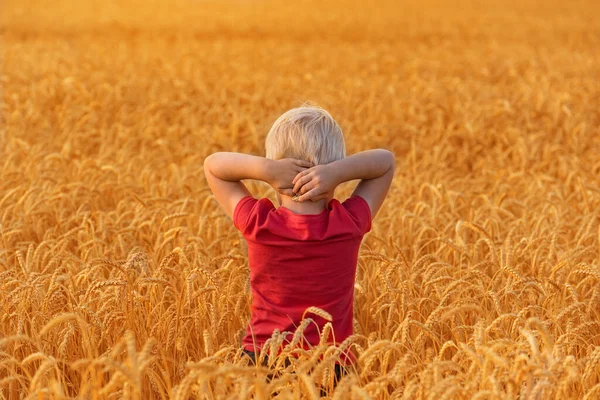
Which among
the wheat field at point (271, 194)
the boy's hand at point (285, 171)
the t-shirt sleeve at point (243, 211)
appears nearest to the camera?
the wheat field at point (271, 194)

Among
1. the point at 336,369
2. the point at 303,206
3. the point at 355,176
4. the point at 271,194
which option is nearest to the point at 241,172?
A: the point at 303,206

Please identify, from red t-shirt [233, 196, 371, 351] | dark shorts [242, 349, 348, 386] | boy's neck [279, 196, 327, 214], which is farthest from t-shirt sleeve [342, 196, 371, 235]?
dark shorts [242, 349, 348, 386]

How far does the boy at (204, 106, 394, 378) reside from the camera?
2268 mm

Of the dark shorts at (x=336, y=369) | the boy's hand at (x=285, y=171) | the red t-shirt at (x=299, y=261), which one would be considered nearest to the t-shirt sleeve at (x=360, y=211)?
the red t-shirt at (x=299, y=261)

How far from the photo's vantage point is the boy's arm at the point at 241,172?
2266 mm

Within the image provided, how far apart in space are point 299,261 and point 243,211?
23 centimetres

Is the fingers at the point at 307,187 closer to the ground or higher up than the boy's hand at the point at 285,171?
closer to the ground

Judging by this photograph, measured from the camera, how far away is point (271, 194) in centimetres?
461

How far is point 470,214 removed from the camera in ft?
13.1

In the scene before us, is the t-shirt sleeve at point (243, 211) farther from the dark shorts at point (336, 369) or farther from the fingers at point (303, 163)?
the dark shorts at point (336, 369)

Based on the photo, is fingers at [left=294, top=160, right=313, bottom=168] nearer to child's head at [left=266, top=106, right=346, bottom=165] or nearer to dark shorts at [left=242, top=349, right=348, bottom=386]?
child's head at [left=266, top=106, right=346, bottom=165]

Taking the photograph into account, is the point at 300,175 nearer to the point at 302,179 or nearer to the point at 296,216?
the point at 302,179

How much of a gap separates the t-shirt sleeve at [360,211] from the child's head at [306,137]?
0.53ft

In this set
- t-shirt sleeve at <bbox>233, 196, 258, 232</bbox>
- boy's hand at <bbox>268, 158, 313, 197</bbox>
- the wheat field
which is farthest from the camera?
t-shirt sleeve at <bbox>233, 196, 258, 232</bbox>
